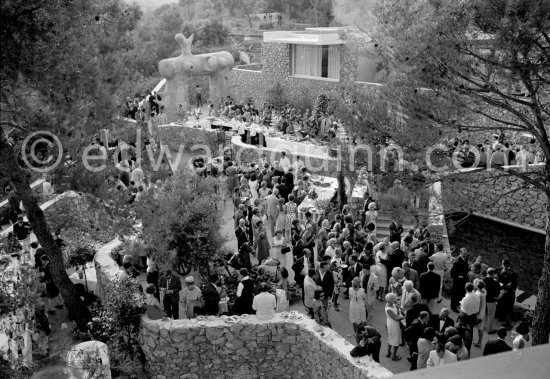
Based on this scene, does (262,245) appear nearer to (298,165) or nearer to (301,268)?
(301,268)

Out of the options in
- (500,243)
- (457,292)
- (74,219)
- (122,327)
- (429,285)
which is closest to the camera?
(122,327)

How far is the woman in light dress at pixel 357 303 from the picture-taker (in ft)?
31.2

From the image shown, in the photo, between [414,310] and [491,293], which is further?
[491,293]

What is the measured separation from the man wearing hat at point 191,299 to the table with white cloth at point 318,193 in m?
4.46

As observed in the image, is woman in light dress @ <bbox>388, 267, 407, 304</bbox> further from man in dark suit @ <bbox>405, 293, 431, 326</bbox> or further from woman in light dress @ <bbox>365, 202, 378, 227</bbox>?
woman in light dress @ <bbox>365, 202, 378, 227</bbox>

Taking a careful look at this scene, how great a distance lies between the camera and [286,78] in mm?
29547

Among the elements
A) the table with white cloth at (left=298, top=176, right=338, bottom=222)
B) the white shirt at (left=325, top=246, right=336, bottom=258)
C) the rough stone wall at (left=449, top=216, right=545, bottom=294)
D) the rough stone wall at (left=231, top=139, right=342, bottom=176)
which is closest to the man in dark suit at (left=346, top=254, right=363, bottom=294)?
the white shirt at (left=325, top=246, right=336, bottom=258)

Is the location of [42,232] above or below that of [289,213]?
above

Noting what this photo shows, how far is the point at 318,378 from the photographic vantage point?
31.1 feet

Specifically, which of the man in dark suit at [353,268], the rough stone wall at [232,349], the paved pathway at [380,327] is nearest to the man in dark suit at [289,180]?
the paved pathway at [380,327]

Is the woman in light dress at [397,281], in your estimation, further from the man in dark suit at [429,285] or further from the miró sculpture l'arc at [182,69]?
the miró sculpture l'arc at [182,69]

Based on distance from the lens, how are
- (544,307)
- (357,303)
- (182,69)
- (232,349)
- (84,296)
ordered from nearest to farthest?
(544,307) < (357,303) < (232,349) < (84,296) < (182,69)

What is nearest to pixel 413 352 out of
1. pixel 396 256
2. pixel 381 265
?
pixel 381 265

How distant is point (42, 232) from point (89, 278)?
8.22 feet
